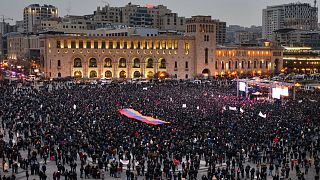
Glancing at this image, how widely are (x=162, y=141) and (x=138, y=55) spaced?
2623 inches

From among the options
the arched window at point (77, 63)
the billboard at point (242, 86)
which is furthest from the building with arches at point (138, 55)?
the billboard at point (242, 86)

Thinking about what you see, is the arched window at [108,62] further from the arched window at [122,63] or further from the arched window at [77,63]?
the arched window at [77,63]

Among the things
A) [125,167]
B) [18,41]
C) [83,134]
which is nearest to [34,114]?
[83,134]

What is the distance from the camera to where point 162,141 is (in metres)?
30.8

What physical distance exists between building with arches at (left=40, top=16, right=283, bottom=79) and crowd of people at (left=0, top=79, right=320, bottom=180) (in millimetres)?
44326

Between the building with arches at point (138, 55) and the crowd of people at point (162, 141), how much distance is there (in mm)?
Result: 44326

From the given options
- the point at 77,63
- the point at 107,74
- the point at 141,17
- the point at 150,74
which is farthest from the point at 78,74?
the point at 141,17

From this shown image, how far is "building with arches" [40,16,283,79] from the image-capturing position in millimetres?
92812

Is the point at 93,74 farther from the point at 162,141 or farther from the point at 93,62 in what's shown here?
the point at 162,141

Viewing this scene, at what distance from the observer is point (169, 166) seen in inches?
1027

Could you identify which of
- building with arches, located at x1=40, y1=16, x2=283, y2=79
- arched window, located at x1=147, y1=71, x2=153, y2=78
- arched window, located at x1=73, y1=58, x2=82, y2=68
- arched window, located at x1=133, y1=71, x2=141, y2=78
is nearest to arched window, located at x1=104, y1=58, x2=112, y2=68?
building with arches, located at x1=40, y1=16, x2=283, y2=79

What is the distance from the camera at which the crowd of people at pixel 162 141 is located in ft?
85.6

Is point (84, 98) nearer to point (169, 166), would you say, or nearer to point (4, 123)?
point (4, 123)

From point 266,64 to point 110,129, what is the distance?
8380 centimetres
